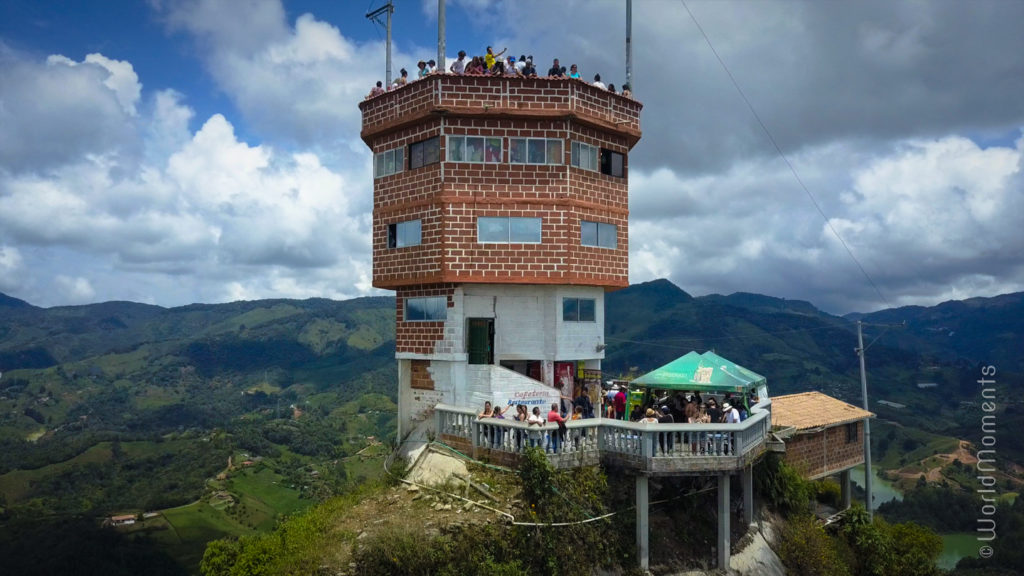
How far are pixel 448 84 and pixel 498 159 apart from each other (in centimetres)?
283

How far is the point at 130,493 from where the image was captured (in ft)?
491

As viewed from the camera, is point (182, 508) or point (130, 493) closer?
point (182, 508)

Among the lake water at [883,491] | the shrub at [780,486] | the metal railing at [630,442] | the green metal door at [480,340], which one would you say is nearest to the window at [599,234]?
the green metal door at [480,340]

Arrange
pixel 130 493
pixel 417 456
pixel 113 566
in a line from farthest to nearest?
pixel 130 493
pixel 113 566
pixel 417 456

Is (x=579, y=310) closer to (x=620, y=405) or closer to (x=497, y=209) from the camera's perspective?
(x=620, y=405)

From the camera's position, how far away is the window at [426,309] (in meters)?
23.1

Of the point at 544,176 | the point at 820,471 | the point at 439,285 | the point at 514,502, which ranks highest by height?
the point at 544,176

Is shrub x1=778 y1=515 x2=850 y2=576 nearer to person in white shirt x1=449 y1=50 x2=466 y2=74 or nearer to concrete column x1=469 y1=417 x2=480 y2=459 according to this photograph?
concrete column x1=469 y1=417 x2=480 y2=459

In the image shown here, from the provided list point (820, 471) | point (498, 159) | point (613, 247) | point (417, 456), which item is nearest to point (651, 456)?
point (417, 456)

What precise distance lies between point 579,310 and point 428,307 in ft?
16.8

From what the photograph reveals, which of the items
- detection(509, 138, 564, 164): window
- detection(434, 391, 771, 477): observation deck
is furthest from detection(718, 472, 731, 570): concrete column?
detection(509, 138, 564, 164): window

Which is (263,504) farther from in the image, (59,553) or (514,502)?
(514,502)

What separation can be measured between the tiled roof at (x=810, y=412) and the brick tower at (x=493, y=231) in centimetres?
1001

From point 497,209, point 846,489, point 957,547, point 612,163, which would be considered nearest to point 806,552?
point 846,489
